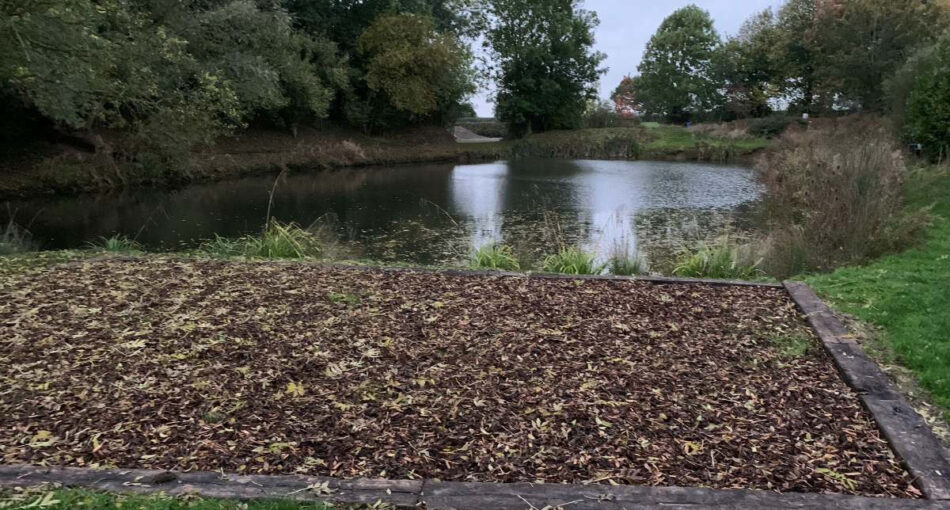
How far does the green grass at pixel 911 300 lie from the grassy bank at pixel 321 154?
1588cm

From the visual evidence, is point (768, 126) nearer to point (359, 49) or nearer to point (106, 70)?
point (359, 49)

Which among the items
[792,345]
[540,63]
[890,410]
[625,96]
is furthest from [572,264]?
[625,96]

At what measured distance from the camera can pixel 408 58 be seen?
102 feet

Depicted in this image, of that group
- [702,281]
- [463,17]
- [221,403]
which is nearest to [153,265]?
[221,403]

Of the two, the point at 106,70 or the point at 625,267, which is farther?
the point at 106,70

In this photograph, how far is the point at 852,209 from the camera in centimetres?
812

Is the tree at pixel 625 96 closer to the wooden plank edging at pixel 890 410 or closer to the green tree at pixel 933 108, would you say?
the green tree at pixel 933 108


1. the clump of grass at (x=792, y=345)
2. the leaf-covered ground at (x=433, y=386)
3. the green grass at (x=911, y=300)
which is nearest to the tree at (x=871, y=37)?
the green grass at (x=911, y=300)

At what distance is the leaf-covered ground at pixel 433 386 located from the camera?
2.90 m

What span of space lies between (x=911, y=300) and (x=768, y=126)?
3382 cm

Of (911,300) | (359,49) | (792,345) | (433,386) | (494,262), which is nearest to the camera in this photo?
(433,386)

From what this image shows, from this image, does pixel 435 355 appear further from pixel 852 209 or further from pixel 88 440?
pixel 852 209

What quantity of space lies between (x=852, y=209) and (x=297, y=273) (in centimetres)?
661

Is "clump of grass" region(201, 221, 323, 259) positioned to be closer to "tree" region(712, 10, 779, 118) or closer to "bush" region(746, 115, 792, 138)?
"bush" region(746, 115, 792, 138)
